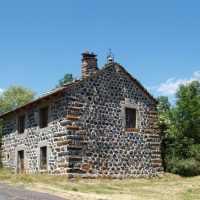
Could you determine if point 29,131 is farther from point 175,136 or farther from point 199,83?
point 199,83

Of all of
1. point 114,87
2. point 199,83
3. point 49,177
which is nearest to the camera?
point 49,177

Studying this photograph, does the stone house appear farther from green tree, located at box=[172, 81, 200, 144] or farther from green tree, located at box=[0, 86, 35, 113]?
green tree, located at box=[0, 86, 35, 113]

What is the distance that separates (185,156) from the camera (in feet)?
94.9

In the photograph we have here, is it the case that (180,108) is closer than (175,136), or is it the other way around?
(175,136)

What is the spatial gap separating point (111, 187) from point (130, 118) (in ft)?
22.2

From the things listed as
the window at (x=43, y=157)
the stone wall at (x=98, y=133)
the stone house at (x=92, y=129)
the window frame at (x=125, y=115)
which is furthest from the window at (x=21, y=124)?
the window frame at (x=125, y=115)

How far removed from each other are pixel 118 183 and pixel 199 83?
18172 mm

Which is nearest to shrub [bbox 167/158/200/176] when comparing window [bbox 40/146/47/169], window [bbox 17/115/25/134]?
window [bbox 40/146/47/169]

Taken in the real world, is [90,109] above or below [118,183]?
above

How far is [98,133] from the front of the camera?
77.0 ft

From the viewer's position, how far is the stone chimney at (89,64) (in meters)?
24.4

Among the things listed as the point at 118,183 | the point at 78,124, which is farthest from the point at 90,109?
the point at 118,183

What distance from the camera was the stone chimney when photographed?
24.4 m

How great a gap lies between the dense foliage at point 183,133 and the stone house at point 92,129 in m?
1.84
